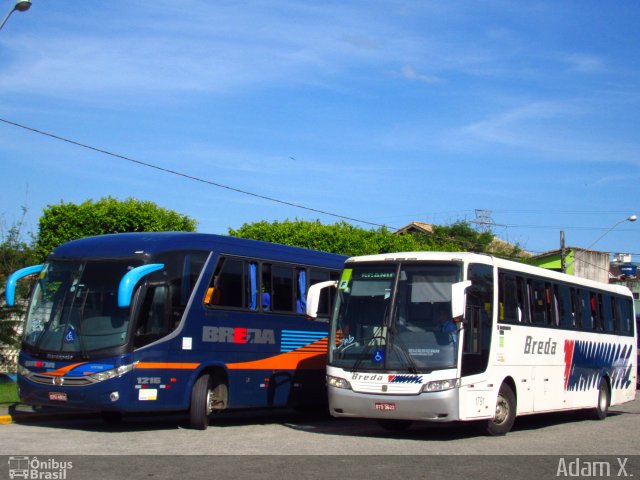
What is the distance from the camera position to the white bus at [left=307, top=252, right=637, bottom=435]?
43.8 feet

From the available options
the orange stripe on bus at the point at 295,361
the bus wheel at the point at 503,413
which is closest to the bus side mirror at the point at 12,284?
the orange stripe on bus at the point at 295,361

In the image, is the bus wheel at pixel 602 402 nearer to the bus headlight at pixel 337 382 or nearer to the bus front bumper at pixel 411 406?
the bus front bumper at pixel 411 406

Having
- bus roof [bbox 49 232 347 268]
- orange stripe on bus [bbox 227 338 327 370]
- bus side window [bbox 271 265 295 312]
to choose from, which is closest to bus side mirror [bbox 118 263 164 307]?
bus roof [bbox 49 232 347 268]

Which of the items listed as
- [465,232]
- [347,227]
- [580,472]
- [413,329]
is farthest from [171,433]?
[465,232]

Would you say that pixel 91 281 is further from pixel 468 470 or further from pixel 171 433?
pixel 468 470

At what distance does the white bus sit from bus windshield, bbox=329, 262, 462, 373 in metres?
0.02

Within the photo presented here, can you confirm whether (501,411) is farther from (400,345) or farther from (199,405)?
(199,405)

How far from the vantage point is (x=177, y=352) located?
14.2 m

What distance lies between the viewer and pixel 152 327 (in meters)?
13.8

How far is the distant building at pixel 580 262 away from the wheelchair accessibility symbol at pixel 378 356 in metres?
41.1

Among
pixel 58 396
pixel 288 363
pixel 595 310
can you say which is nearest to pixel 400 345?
pixel 288 363

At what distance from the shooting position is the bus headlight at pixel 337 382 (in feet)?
45.6

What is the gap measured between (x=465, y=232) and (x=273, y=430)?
54.2m

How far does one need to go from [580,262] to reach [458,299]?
47.5 metres
